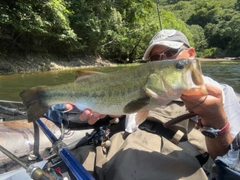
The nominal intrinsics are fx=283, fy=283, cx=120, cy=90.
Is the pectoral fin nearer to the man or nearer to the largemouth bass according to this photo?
the largemouth bass

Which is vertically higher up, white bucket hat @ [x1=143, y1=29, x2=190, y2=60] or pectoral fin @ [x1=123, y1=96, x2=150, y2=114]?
white bucket hat @ [x1=143, y1=29, x2=190, y2=60]

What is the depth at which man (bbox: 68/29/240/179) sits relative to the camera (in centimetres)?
186

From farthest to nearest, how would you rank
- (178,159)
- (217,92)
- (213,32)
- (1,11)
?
(213,32) → (1,11) → (178,159) → (217,92)

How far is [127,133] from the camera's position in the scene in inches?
104

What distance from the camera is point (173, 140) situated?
2443 mm

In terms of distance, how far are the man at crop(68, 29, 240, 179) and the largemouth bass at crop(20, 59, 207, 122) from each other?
0.56 feet

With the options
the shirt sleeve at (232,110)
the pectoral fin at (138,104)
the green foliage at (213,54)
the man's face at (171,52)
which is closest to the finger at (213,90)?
the pectoral fin at (138,104)

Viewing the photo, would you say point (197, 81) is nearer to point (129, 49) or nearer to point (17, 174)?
point (17, 174)

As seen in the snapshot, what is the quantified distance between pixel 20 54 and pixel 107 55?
39.8ft

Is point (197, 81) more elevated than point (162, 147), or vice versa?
point (197, 81)

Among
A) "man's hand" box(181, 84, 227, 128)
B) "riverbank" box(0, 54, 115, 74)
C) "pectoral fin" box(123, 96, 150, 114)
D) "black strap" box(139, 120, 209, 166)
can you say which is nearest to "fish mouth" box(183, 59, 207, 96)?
"man's hand" box(181, 84, 227, 128)

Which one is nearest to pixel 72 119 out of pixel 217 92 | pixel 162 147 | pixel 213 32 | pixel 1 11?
pixel 162 147

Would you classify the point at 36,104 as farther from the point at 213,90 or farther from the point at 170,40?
the point at 170,40

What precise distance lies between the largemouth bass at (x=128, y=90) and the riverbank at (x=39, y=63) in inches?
587
